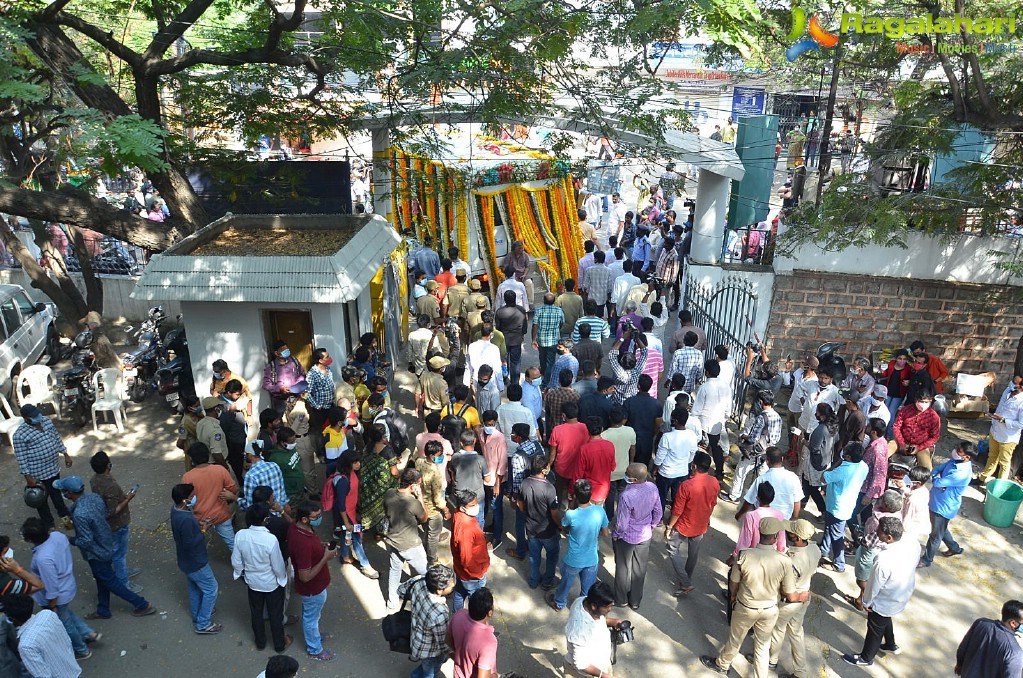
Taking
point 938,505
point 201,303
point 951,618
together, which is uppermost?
point 201,303

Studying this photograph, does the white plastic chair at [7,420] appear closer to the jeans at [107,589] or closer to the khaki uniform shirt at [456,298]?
the jeans at [107,589]

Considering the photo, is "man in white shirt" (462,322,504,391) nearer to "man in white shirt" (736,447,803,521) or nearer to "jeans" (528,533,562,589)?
"jeans" (528,533,562,589)

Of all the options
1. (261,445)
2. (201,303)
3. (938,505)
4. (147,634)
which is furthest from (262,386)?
(938,505)

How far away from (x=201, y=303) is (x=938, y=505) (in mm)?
8028

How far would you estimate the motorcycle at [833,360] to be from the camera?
968cm

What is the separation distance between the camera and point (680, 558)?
7.16 m

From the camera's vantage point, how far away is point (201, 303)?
897cm

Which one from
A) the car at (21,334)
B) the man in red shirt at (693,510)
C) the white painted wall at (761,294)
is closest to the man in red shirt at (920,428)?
the man in red shirt at (693,510)

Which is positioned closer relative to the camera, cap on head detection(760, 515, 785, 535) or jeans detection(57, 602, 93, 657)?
cap on head detection(760, 515, 785, 535)

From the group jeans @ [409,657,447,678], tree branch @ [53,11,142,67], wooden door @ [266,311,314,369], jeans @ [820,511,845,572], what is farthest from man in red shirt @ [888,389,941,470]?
tree branch @ [53,11,142,67]

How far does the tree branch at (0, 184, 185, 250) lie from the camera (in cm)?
923

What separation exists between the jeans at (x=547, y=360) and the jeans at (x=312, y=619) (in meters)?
5.10

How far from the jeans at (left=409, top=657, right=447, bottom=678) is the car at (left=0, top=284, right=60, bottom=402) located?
7.68 meters

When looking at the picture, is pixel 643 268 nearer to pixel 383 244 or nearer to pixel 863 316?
pixel 863 316
